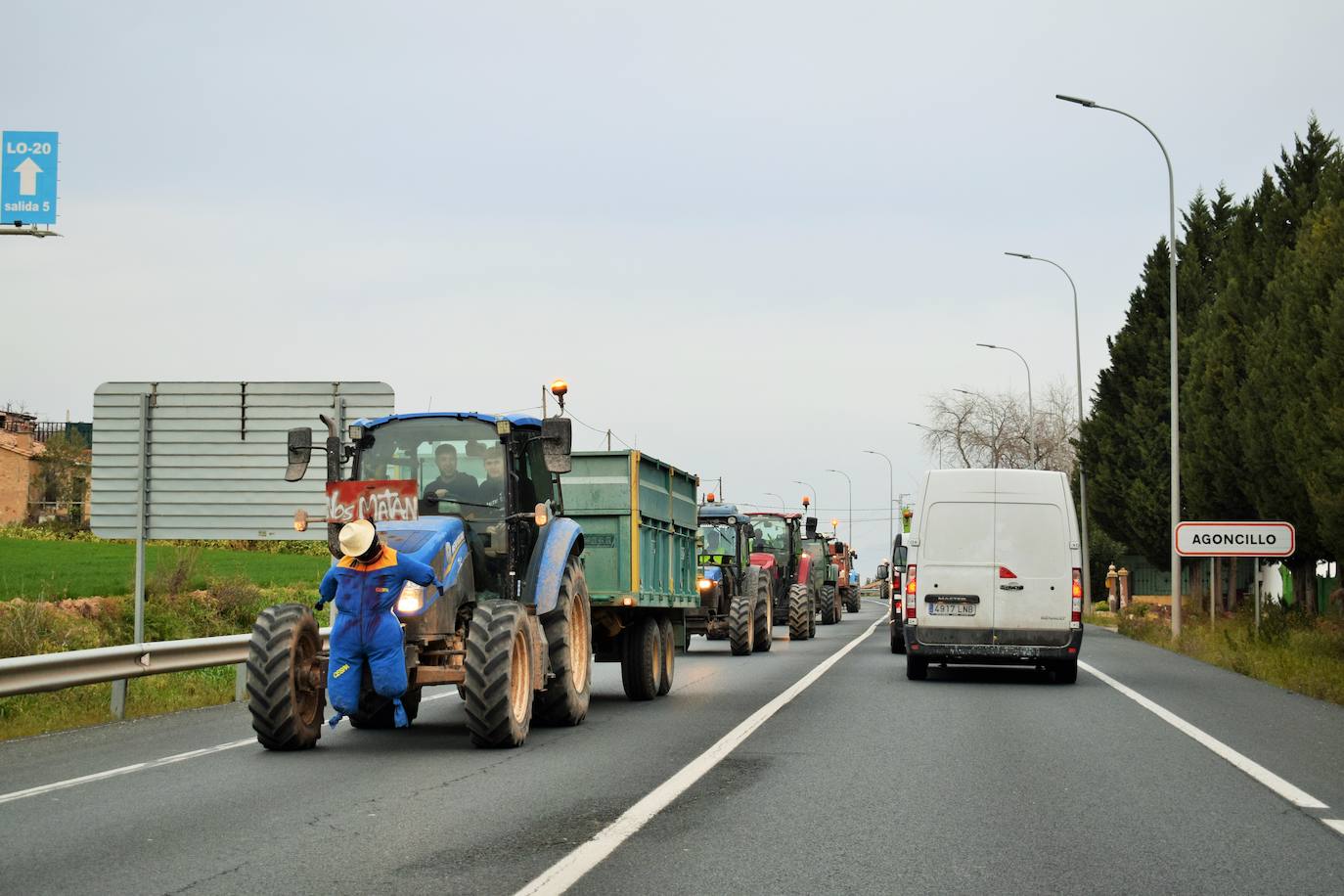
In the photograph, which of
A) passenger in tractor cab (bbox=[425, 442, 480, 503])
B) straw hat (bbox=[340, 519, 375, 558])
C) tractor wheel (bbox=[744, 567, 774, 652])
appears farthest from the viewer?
tractor wheel (bbox=[744, 567, 774, 652])

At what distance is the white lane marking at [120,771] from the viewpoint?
10391 mm

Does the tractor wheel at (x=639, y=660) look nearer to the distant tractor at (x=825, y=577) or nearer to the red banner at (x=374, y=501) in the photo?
the red banner at (x=374, y=501)

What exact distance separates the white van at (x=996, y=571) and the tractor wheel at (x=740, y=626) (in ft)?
26.0

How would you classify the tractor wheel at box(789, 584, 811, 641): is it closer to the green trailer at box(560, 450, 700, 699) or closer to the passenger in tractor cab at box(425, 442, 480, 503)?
the green trailer at box(560, 450, 700, 699)

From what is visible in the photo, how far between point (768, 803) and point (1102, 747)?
4.42m

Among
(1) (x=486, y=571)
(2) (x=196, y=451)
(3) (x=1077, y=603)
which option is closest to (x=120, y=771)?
(1) (x=486, y=571)

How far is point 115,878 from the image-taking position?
7.51 meters

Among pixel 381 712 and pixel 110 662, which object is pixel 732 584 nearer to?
pixel 381 712

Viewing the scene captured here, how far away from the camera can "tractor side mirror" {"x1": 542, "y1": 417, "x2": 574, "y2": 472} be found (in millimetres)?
13727

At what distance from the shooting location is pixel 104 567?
4706 cm

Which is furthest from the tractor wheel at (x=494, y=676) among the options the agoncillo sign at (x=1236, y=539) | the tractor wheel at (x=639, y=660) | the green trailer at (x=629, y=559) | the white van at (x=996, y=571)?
the agoncillo sign at (x=1236, y=539)

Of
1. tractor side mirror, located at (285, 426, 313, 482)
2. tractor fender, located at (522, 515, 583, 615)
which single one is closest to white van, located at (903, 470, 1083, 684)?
tractor fender, located at (522, 515, 583, 615)

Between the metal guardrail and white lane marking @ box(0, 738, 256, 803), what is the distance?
1.26 metres

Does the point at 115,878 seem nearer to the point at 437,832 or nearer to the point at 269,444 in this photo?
the point at 437,832
